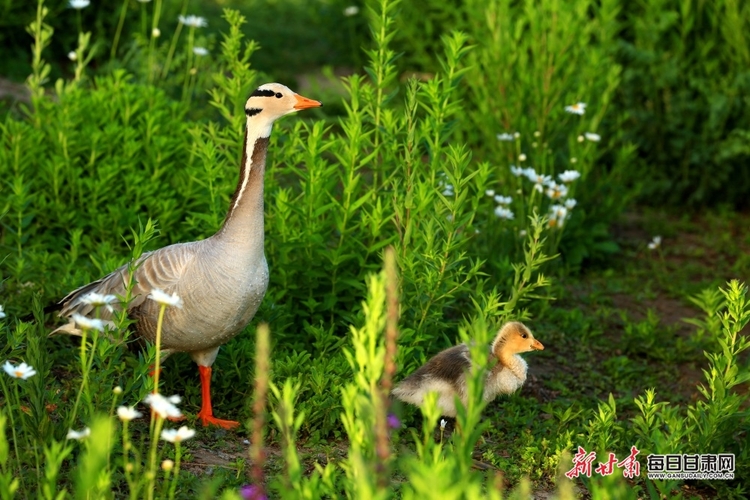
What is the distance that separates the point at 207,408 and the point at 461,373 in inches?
45.7

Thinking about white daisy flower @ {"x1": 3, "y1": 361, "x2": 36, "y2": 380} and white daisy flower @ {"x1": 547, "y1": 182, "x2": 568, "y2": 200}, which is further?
white daisy flower @ {"x1": 547, "y1": 182, "x2": 568, "y2": 200}

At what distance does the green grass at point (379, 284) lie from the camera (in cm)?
387

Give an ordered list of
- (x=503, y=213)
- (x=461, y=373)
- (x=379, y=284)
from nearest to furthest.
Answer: (x=379, y=284) → (x=461, y=373) → (x=503, y=213)

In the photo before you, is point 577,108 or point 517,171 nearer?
point 517,171

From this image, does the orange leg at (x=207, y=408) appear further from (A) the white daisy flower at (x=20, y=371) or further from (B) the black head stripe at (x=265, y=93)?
(B) the black head stripe at (x=265, y=93)

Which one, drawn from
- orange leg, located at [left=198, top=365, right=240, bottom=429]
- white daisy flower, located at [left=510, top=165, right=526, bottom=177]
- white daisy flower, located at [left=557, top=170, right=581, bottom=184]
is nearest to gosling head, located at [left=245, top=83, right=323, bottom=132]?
orange leg, located at [left=198, top=365, right=240, bottom=429]

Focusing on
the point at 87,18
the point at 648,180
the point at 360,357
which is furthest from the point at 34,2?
the point at 360,357

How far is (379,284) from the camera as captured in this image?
9.78 ft

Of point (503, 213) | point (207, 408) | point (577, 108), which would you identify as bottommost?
point (207, 408)

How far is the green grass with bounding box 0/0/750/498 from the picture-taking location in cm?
387

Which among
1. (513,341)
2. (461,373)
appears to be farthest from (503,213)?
(461,373)

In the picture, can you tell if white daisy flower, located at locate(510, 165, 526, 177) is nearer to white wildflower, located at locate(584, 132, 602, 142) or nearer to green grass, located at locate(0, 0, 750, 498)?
green grass, located at locate(0, 0, 750, 498)

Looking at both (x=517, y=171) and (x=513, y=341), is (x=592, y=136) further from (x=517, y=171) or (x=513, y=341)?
(x=513, y=341)

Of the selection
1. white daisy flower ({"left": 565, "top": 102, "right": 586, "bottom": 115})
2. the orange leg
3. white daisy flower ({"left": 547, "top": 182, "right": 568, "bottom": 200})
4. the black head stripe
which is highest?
the black head stripe
